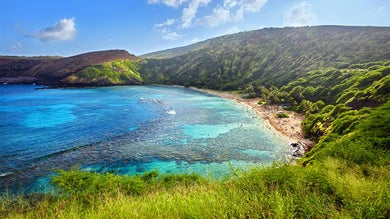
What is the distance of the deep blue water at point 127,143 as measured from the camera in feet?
137

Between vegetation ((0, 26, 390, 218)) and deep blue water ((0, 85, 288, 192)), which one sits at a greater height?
vegetation ((0, 26, 390, 218))

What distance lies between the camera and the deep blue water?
1639 inches

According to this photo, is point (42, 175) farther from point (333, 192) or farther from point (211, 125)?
point (211, 125)

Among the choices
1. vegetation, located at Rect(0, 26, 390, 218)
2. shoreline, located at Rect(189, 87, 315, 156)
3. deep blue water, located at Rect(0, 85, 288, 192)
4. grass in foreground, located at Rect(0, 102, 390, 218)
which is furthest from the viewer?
shoreline, located at Rect(189, 87, 315, 156)

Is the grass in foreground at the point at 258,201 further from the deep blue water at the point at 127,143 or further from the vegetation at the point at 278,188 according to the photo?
the deep blue water at the point at 127,143

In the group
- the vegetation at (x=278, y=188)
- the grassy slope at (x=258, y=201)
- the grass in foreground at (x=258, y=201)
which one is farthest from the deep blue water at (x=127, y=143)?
the grassy slope at (x=258, y=201)

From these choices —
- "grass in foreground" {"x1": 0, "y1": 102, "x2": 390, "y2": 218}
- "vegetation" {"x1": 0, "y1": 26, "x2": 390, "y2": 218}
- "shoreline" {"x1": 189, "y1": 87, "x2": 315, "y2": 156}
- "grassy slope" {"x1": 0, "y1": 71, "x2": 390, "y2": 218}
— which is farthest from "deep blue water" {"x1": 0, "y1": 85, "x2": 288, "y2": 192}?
"grassy slope" {"x1": 0, "y1": 71, "x2": 390, "y2": 218}

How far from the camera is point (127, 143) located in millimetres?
Answer: 54969

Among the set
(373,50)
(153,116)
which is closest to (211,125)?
(153,116)

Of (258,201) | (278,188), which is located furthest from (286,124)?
(258,201)

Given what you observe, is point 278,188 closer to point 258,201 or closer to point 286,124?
point 258,201

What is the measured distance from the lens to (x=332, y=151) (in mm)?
23141

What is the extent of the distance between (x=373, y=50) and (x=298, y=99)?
104735 mm

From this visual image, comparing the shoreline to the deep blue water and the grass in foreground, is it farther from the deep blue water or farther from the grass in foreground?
the grass in foreground
